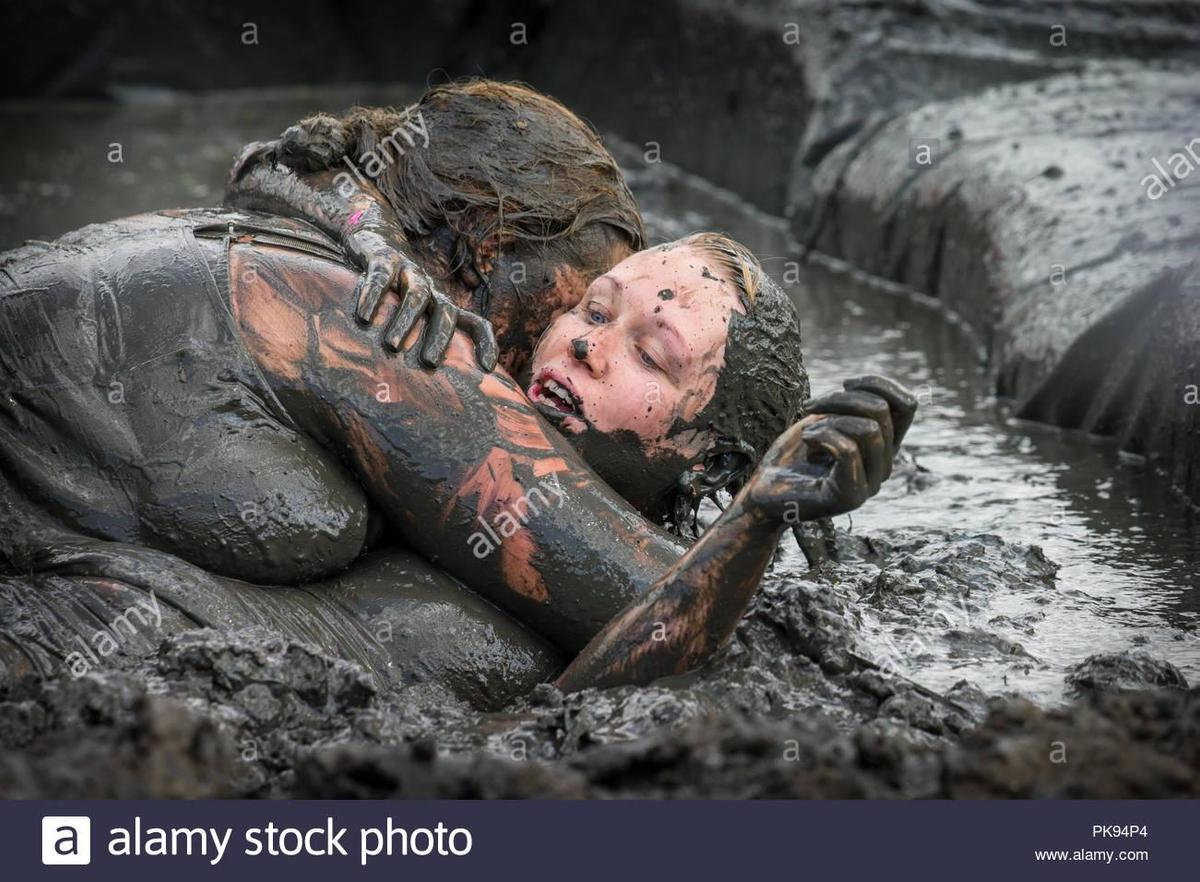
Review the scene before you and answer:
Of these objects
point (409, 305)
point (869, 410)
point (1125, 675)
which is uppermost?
point (409, 305)

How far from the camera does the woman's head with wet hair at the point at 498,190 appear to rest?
377cm

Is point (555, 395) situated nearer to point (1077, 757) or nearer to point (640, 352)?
point (640, 352)

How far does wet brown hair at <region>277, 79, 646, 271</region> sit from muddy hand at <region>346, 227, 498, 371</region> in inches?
12.2

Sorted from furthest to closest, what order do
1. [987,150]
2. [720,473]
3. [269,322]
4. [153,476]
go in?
[987,150], [720,473], [269,322], [153,476]

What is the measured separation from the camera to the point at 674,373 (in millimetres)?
3580

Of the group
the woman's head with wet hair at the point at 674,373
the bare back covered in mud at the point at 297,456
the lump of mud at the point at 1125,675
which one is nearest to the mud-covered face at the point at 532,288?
the woman's head with wet hair at the point at 674,373

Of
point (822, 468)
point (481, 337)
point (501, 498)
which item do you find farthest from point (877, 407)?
point (481, 337)

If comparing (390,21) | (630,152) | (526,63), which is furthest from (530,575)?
(390,21)

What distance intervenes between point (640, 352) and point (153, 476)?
3.52ft

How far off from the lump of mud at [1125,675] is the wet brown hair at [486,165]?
1456 millimetres

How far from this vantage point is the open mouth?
11.6ft

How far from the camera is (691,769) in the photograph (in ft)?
8.11

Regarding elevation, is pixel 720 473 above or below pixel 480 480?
below

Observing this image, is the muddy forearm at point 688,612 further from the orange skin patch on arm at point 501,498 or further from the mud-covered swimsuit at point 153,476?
the mud-covered swimsuit at point 153,476
